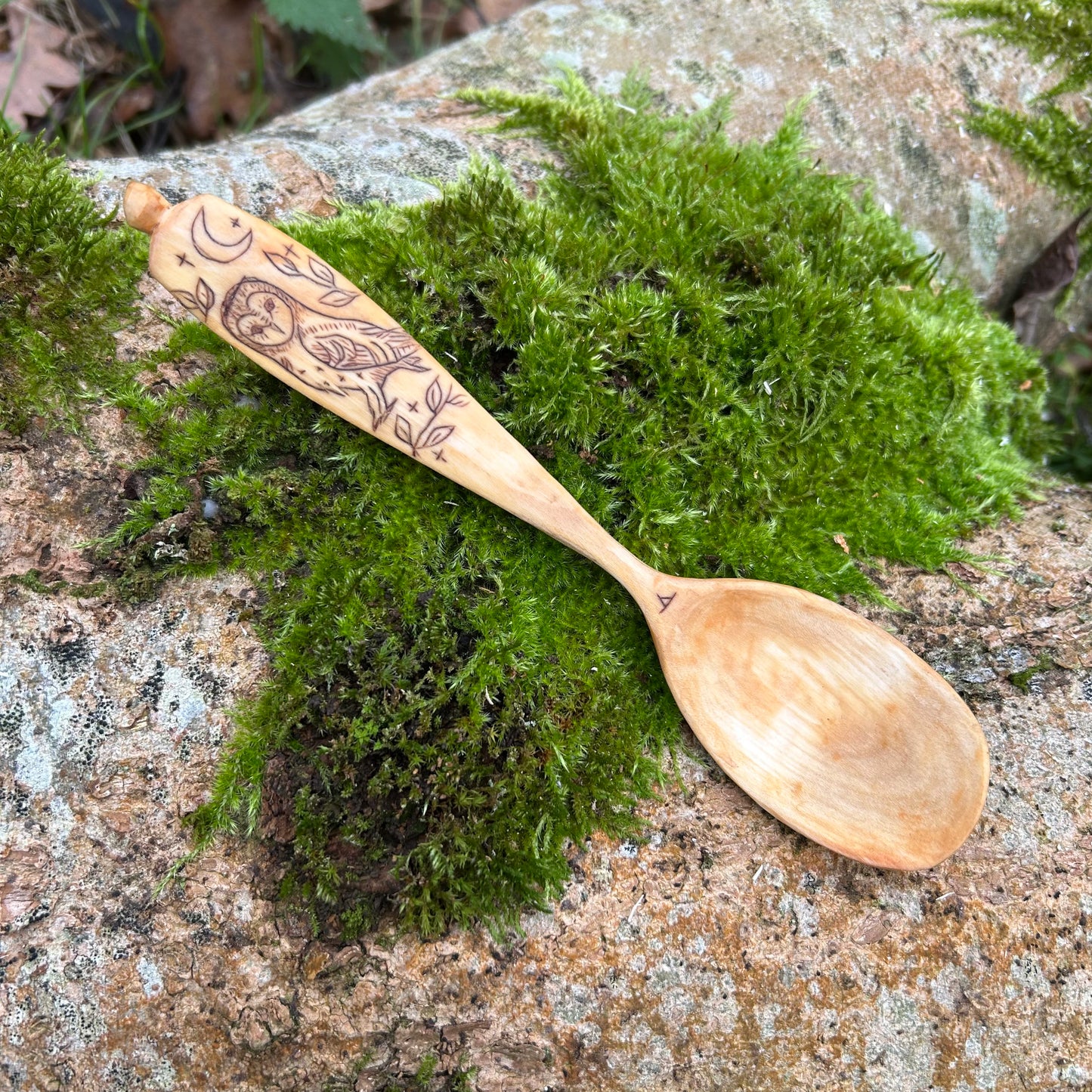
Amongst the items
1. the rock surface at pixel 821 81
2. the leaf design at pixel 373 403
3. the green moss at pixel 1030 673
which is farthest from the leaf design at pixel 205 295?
the green moss at pixel 1030 673

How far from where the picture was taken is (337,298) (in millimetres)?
1473

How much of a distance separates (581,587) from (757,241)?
830 millimetres

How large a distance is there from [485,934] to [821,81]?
2.24 meters

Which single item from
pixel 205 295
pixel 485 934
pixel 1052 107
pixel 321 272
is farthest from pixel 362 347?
pixel 1052 107

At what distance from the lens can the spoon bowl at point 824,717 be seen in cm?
141

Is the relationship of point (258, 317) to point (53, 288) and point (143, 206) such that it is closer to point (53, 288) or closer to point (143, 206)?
point (143, 206)

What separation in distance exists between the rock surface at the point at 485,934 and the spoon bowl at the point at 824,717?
0.06 m

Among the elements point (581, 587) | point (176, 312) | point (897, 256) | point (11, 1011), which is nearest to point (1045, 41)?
point (897, 256)

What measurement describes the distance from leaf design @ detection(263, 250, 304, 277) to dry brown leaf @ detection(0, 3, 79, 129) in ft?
5.86

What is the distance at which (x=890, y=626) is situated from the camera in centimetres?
158

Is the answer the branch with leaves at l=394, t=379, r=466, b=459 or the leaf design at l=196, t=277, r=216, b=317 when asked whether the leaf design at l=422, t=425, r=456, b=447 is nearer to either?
the branch with leaves at l=394, t=379, r=466, b=459

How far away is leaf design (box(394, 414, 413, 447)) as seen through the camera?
4.75ft

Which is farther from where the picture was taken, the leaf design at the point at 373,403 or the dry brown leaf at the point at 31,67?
the dry brown leaf at the point at 31,67

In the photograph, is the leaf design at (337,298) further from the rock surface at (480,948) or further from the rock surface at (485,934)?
the rock surface at (480,948)
